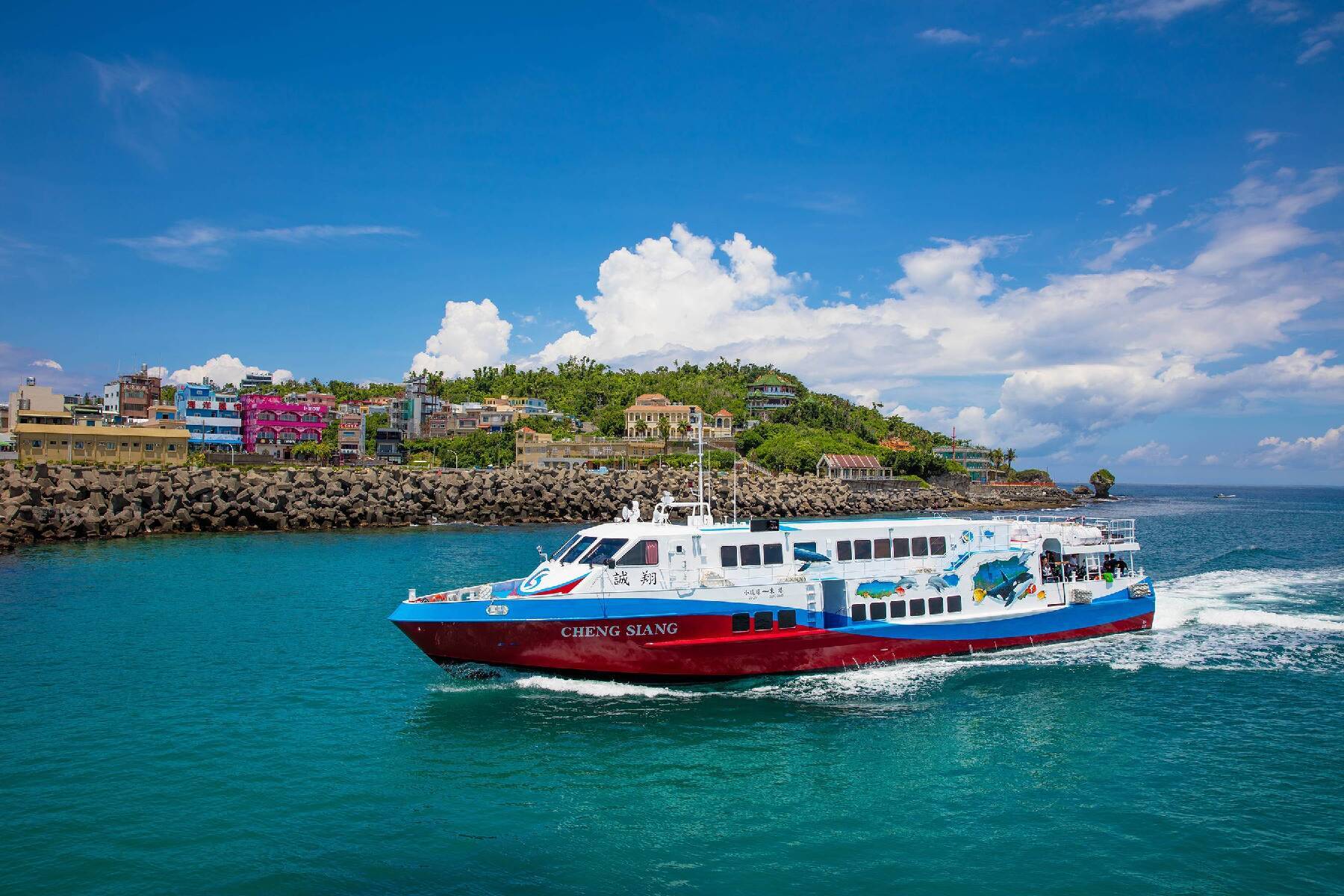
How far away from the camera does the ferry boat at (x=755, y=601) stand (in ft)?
66.8

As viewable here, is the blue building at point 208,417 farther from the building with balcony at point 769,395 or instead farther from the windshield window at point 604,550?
the windshield window at point 604,550

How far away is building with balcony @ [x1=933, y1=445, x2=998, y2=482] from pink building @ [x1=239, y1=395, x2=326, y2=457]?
9914 centimetres

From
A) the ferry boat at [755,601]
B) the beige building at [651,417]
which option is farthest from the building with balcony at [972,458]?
the ferry boat at [755,601]

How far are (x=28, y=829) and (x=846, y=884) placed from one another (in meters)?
14.1

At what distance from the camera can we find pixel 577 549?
2194 centimetres

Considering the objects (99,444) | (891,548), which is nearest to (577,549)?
(891,548)

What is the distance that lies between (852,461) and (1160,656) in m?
83.6

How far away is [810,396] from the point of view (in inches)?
5773

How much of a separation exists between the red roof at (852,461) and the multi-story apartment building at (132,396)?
94761 millimetres

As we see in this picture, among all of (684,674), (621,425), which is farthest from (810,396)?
(684,674)

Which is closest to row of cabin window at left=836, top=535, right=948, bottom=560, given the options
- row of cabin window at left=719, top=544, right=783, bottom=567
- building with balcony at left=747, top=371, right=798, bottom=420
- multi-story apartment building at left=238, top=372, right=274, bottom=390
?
row of cabin window at left=719, top=544, right=783, bottom=567

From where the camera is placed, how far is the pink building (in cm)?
10569

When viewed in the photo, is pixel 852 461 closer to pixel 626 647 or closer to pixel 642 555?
pixel 642 555

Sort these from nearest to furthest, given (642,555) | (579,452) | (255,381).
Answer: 1. (642,555)
2. (579,452)
3. (255,381)
